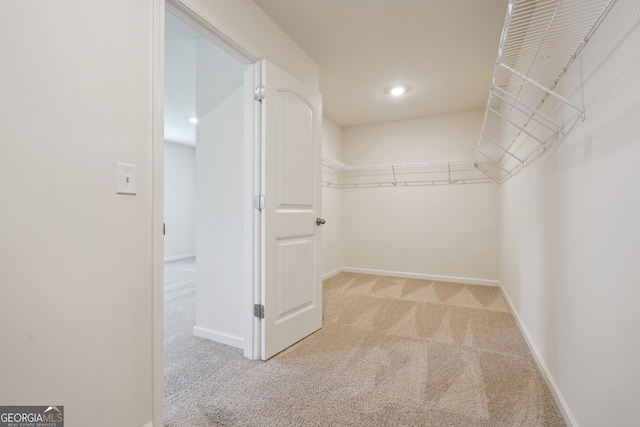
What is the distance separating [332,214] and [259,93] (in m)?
2.59

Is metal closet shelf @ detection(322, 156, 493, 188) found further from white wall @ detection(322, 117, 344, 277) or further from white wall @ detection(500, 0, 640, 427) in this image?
white wall @ detection(500, 0, 640, 427)

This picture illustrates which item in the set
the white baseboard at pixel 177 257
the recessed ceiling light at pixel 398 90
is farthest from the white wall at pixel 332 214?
the white baseboard at pixel 177 257

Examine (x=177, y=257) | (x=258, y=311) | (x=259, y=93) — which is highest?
(x=259, y=93)

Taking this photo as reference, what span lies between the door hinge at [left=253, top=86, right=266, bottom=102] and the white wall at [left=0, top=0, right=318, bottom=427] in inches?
27.5

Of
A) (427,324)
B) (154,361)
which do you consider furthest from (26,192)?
(427,324)

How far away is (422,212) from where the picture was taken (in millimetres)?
4012

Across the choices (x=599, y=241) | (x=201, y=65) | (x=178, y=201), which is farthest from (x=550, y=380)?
(x=178, y=201)

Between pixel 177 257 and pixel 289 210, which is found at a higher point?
pixel 289 210

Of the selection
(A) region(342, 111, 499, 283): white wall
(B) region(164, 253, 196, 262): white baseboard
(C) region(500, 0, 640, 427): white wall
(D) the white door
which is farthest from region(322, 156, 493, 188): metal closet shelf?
(B) region(164, 253, 196, 262): white baseboard

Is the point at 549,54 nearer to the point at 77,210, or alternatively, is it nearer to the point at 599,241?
the point at 599,241

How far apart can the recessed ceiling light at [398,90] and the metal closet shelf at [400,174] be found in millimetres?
1035

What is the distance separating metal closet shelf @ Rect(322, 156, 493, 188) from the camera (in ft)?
12.3

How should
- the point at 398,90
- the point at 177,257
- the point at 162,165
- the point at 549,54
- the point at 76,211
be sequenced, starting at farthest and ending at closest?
the point at 177,257, the point at 398,90, the point at 549,54, the point at 162,165, the point at 76,211

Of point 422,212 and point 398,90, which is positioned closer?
point 398,90
